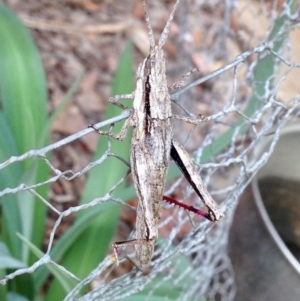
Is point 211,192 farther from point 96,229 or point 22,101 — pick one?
point 22,101

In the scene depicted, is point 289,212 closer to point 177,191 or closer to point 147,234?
→ point 177,191

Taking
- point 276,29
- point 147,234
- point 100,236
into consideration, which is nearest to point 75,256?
point 100,236

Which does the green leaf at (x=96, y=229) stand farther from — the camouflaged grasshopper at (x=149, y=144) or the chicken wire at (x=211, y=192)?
the camouflaged grasshopper at (x=149, y=144)

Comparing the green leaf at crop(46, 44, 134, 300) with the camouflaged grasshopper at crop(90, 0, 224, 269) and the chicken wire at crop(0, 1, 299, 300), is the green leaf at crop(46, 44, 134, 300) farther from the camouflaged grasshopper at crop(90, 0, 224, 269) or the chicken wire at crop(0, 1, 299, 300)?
the camouflaged grasshopper at crop(90, 0, 224, 269)

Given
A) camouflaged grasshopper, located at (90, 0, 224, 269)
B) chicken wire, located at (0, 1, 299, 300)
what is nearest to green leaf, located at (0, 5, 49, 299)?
chicken wire, located at (0, 1, 299, 300)

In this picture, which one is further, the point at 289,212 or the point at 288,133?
the point at 289,212

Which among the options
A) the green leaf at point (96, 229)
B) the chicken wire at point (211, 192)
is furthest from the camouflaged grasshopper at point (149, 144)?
the green leaf at point (96, 229)

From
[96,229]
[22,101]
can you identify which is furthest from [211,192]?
[22,101]

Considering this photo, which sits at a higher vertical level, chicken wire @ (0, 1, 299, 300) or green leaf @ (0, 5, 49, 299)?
green leaf @ (0, 5, 49, 299)

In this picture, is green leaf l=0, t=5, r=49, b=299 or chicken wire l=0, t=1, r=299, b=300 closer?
chicken wire l=0, t=1, r=299, b=300

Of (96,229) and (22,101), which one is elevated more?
(22,101)

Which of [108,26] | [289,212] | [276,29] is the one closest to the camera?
[276,29]
